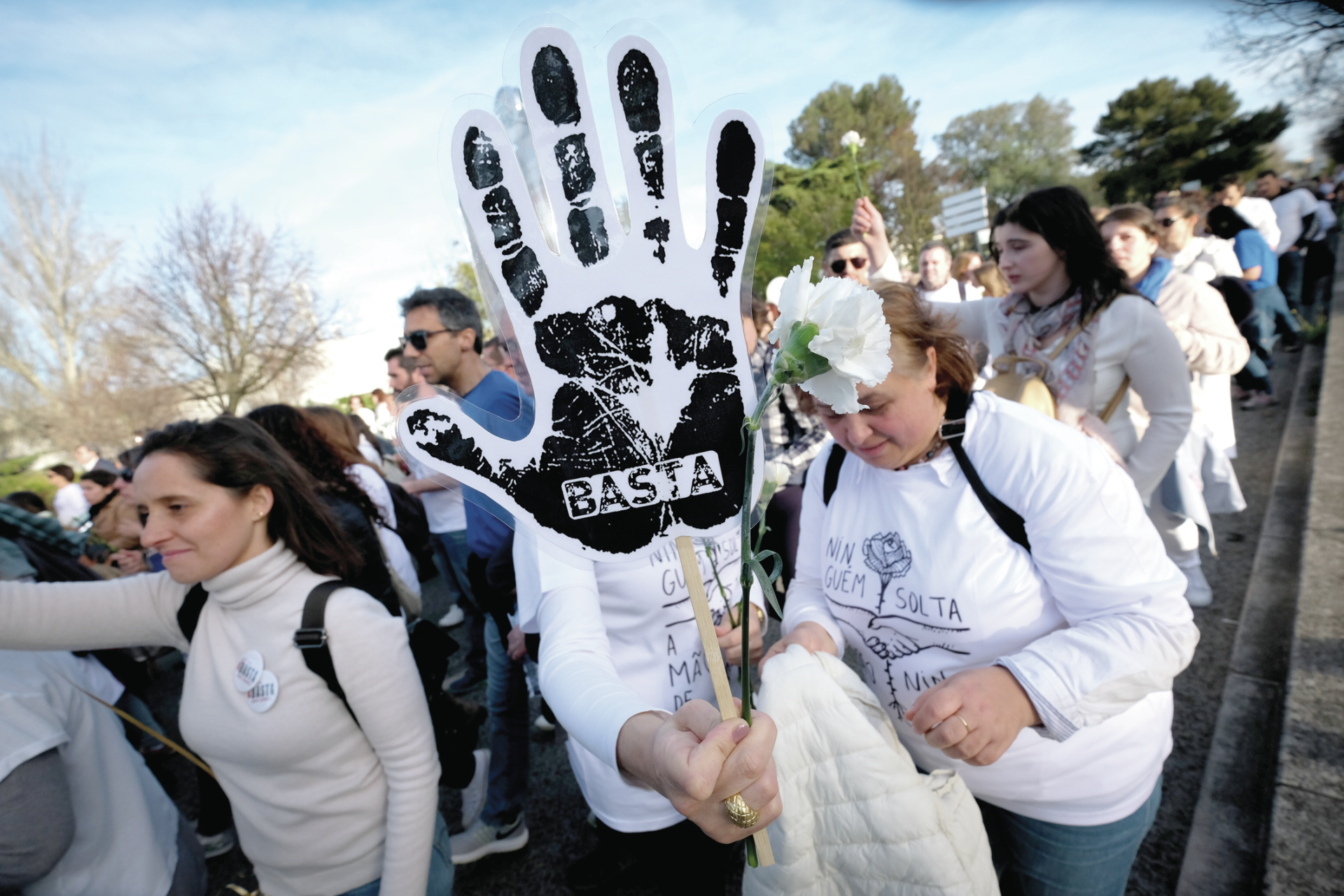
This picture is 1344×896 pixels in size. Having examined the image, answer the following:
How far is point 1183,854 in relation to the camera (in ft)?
6.72

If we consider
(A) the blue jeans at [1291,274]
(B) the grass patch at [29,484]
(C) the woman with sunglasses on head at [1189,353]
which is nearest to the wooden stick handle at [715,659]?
(C) the woman with sunglasses on head at [1189,353]

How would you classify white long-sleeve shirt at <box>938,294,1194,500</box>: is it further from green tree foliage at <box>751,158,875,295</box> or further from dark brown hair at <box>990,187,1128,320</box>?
green tree foliage at <box>751,158,875,295</box>

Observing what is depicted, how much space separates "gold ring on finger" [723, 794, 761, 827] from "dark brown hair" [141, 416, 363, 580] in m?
1.30

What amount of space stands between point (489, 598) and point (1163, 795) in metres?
2.56

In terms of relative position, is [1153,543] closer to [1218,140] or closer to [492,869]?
[492,869]

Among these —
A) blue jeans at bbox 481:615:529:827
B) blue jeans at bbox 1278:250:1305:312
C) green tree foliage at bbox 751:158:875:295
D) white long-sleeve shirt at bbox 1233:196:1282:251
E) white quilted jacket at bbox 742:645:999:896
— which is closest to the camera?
white quilted jacket at bbox 742:645:999:896

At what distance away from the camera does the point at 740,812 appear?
2.91 feet

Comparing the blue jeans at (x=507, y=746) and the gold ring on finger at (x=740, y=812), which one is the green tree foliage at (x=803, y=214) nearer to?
the blue jeans at (x=507, y=746)

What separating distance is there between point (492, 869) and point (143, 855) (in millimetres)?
1370

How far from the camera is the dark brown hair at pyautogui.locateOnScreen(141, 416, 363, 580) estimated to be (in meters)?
1.68

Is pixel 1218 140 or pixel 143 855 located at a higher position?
pixel 1218 140

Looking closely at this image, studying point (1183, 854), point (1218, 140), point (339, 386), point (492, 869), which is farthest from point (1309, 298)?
point (1218, 140)

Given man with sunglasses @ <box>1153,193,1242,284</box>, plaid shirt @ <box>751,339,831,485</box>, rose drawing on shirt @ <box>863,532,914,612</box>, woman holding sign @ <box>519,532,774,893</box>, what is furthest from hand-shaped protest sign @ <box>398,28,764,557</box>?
man with sunglasses @ <box>1153,193,1242,284</box>

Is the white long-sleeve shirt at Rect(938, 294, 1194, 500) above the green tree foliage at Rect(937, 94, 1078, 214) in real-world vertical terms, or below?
below
